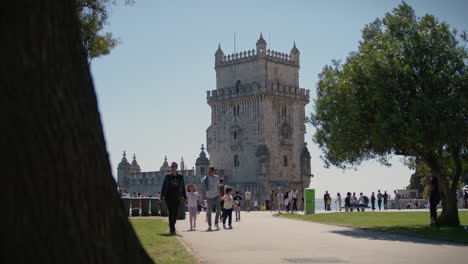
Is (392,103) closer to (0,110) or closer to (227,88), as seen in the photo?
(0,110)

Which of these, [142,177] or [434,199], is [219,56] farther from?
[434,199]

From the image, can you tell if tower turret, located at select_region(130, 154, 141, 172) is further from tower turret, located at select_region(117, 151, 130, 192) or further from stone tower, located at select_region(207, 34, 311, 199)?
stone tower, located at select_region(207, 34, 311, 199)

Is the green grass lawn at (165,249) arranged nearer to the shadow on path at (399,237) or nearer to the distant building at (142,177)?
the shadow on path at (399,237)

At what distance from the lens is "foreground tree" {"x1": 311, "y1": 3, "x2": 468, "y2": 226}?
2166 cm

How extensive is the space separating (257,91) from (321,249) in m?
59.1

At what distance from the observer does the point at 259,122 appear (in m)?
72.0

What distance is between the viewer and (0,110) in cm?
396

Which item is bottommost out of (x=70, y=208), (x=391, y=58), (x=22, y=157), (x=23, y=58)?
(x=70, y=208)

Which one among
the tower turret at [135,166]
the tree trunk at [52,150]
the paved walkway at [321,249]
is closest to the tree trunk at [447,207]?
the paved walkway at [321,249]

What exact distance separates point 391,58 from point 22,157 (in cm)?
2032

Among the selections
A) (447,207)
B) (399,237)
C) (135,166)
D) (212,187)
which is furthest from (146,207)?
(135,166)

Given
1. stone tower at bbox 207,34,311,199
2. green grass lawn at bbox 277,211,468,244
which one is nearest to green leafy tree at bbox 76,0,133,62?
green grass lawn at bbox 277,211,468,244

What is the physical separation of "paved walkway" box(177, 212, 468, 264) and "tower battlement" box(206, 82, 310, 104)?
55219 mm

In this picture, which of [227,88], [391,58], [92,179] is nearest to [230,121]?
[227,88]
